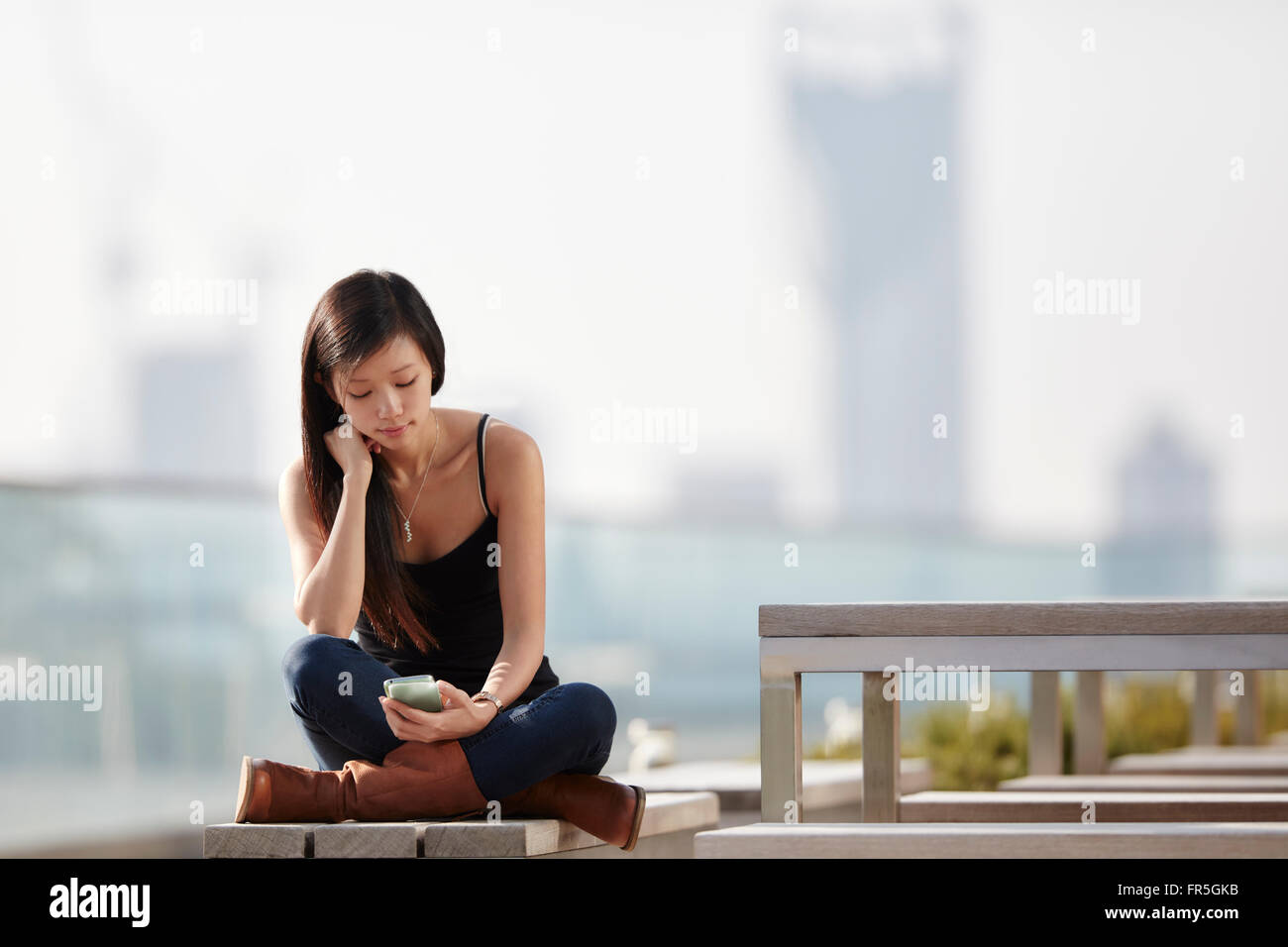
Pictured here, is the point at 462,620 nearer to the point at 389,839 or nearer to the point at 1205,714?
the point at 389,839

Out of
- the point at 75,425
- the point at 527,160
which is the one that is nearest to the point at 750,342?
the point at 527,160

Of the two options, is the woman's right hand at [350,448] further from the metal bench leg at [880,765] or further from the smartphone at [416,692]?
the metal bench leg at [880,765]

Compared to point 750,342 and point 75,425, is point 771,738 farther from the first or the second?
point 750,342

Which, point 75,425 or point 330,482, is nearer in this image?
point 330,482

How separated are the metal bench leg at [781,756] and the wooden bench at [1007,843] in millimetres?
318

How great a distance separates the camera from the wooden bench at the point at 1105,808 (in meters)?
2.51

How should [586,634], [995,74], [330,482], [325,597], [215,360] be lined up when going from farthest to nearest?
[995,74]
[586,634]
[215,360]
[330,482]
[325,597]

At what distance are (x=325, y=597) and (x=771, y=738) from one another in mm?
622

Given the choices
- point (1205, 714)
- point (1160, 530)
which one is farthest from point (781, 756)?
point (1160, 530)

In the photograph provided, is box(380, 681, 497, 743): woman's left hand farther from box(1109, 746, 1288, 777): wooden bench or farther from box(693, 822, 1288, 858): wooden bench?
box(1109, 746, 1288, 777): wooden bench

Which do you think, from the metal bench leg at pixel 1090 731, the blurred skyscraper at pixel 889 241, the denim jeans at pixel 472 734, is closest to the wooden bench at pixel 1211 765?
the metal bench leg at pixel 1090 731

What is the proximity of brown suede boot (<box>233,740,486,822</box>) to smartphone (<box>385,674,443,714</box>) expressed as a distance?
0.06 meters

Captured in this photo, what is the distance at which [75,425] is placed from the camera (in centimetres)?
762

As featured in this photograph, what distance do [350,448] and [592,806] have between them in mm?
607
